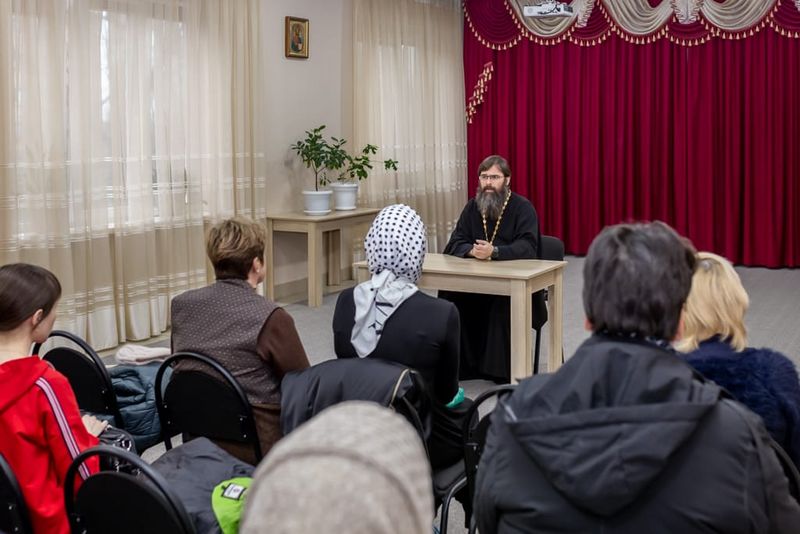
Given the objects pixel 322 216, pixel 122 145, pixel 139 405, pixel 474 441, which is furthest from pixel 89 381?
pixel 322 216

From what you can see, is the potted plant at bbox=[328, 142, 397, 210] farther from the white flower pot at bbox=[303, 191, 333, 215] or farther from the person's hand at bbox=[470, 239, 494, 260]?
the person's hand at bbox=[470, 239, 494, 260]

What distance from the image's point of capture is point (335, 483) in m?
0.61

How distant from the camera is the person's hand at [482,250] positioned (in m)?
4.66

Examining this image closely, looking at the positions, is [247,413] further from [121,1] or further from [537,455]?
[121,1]

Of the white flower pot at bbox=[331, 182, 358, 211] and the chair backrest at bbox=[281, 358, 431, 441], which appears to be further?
the white flower pot at bbox=[331, 182, 358, 211]

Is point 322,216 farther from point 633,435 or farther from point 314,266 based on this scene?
point 633,435

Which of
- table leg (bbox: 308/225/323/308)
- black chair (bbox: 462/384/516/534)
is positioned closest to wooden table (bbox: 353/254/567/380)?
table leg (bbox: 308/225/323/308)

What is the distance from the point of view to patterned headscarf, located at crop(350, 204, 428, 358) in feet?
8.76

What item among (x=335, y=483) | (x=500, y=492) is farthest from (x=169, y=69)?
(x=335, y=483)

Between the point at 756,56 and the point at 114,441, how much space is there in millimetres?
7082

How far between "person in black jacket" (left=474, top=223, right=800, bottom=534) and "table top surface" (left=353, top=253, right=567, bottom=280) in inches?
110

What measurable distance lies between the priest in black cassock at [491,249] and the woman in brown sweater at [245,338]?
7.53ft

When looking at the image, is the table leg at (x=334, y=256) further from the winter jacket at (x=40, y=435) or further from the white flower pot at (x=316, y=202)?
the winter jacket at (x=40, y=435)

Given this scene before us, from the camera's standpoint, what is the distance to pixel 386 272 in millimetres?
2766
